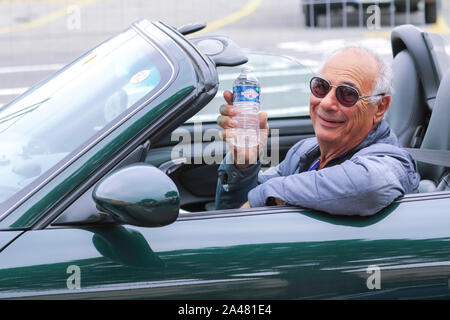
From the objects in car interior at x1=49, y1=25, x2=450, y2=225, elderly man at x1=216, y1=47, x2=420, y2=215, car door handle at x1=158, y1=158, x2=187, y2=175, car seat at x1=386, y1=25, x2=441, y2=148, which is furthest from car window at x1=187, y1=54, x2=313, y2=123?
elderly man at x1=216, y1=47, x2=420, y2=215

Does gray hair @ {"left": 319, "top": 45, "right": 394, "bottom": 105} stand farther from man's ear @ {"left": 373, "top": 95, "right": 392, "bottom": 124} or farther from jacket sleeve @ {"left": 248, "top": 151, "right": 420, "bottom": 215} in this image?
jacket sleeve @ {"left": 248, "top": 151, "right": 420, "bottom": 215}

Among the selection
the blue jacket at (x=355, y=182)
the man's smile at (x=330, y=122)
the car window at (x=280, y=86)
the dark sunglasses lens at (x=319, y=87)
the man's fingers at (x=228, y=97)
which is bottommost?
the car window at (x=280, y=86)

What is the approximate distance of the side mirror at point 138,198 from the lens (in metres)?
1.91

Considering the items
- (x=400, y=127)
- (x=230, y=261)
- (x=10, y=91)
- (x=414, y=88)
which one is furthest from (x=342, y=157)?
(x=10, y=91)

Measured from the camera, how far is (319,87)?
2.56m

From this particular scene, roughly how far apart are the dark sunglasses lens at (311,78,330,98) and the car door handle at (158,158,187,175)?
1328mm

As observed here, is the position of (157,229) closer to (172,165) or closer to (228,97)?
(228,97)

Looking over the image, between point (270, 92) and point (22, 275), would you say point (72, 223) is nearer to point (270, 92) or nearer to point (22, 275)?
point (22, 275)

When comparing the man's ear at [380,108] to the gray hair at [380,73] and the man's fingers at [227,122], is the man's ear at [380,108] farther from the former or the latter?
the man's fingers at [227,122]

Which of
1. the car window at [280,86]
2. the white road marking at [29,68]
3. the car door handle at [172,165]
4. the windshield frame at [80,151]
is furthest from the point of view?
the white road marking at [29,68]

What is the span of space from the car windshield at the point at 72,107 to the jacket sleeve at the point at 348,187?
1.70 ft

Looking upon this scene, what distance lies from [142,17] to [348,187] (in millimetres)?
12263

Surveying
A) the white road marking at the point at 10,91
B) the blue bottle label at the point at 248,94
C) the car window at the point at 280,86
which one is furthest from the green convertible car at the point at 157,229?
the white road marking at the point at 10,91
